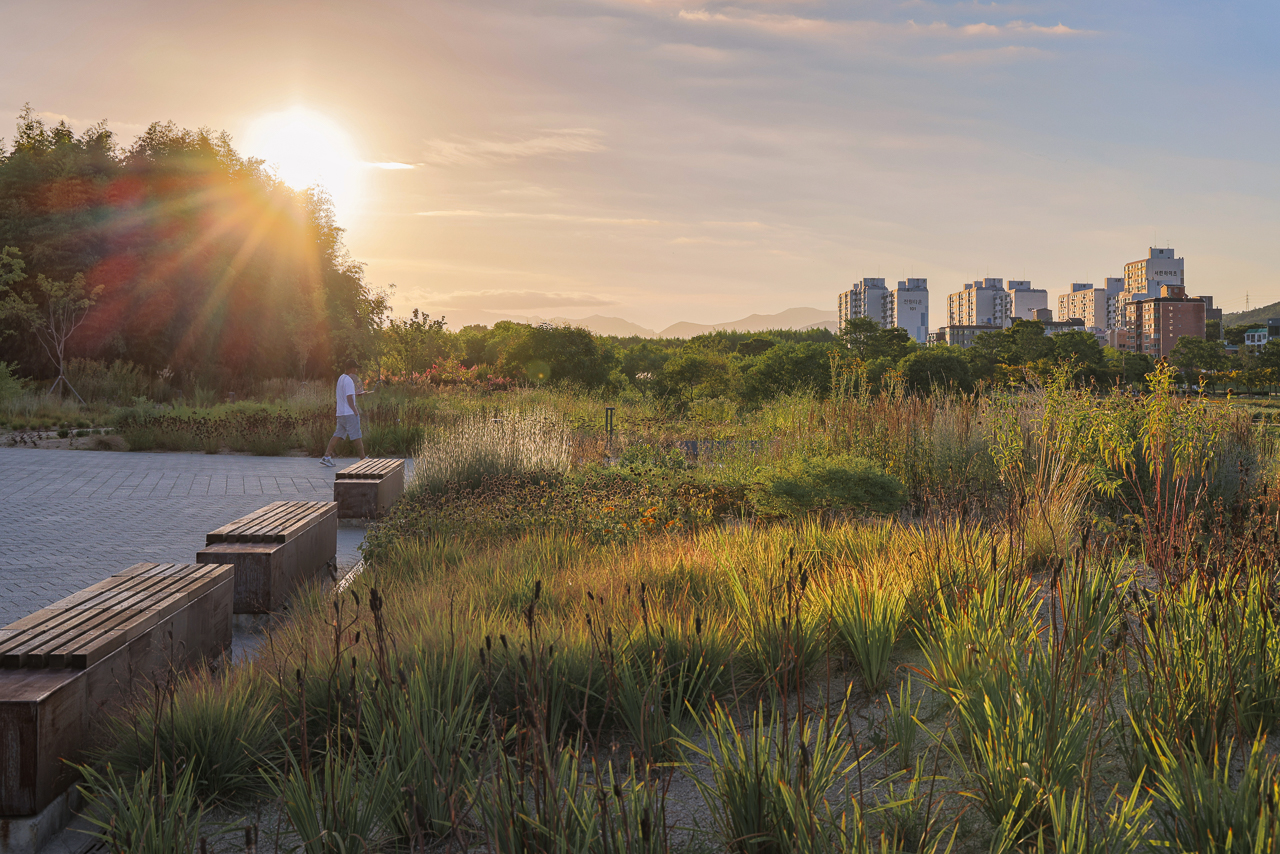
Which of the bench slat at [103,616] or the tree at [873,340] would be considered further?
the tree at [873,340]

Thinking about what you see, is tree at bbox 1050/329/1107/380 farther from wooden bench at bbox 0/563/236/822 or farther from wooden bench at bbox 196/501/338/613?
wooden bench at bbox 0/563/236/822

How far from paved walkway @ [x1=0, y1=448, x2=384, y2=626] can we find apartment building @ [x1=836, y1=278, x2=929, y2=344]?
525 feet

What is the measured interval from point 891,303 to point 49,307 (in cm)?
17346

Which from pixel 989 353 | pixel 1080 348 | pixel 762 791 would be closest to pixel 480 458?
pixel 762 791

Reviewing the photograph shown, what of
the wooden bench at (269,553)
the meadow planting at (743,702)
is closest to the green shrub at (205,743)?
the meadow planting at (743,702)

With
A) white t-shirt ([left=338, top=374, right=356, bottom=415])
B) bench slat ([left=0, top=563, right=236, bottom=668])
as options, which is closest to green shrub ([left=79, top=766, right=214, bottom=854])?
bench slat ([left=0, top=563, right=236, bottom=668])

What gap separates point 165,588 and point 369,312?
3365cm

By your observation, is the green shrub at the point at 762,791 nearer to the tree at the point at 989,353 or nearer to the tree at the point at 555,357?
the tree at the point at 555,357

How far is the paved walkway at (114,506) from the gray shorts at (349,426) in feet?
2.20

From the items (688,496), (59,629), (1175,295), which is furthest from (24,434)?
(1175,295)

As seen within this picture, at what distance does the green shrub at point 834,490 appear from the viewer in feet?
23.6

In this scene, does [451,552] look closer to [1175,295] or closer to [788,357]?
[788,357]

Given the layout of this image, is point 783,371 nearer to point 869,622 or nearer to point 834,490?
point 834,490

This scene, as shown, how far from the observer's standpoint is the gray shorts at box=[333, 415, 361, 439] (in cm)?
1302
